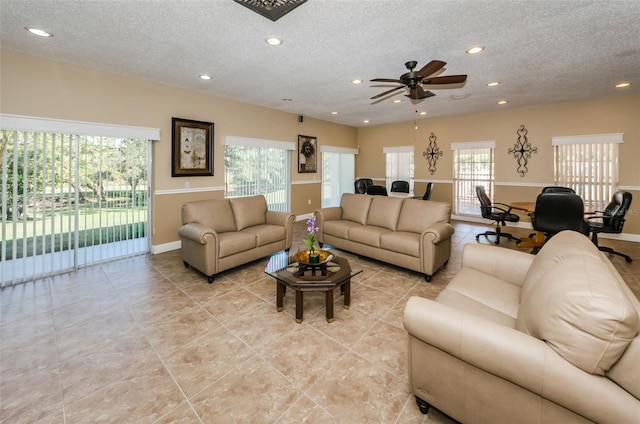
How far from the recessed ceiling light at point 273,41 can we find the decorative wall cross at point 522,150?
235 inches

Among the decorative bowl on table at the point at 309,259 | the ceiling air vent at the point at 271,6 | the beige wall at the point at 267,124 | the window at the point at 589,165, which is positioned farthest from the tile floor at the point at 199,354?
the window at the point at 589,165

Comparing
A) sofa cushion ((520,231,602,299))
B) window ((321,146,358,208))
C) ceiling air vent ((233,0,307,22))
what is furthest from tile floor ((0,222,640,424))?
window ((321,146,358,208))

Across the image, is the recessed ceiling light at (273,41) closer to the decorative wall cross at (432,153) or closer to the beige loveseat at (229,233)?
the beige loveseat at (229,233)

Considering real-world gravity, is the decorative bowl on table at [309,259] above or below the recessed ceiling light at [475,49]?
below

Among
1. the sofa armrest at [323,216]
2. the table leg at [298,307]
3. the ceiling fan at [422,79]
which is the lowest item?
the table leg at [298,307]

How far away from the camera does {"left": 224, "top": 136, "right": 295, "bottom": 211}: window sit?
18.7ft

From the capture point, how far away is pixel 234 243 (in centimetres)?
356

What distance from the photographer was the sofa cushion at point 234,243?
11.3 ft

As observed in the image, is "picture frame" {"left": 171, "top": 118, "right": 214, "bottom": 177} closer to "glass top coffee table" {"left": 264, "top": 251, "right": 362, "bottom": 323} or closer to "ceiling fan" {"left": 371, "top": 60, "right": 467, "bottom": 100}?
"glass top coffee table" {"left": 264, "top": 251, "right": 362, "bottom": 323}

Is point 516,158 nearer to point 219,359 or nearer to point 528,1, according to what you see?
point 528,1

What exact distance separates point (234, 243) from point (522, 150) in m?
6.58

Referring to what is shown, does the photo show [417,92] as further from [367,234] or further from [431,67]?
[367,234]

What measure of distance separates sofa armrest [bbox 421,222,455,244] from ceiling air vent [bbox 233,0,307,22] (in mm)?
2691

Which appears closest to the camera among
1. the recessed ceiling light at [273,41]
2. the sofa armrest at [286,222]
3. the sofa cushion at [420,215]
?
the recessed ceiling light at [273,41]
